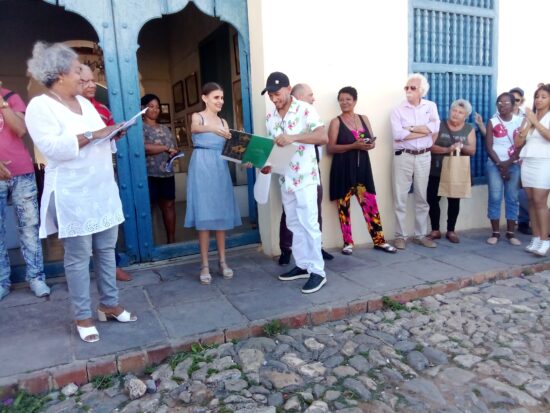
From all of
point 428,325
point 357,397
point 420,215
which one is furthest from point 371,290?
point 420,215

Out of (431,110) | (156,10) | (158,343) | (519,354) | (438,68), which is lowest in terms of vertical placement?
(519,354)

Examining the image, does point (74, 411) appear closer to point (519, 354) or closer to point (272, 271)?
point (272, 271)

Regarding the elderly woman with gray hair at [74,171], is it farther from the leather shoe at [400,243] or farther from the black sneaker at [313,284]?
the leather shoe at [400,243]

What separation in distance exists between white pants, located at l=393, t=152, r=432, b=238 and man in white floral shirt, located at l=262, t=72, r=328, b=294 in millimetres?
1700

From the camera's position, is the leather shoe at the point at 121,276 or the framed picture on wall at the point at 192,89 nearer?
the leather shoe at the point at 121,276

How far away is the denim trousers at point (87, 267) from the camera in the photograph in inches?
117

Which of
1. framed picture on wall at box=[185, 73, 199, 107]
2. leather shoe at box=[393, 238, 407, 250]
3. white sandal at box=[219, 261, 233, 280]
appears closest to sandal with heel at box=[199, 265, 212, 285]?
white sandal at box=[219, 261, 233, 280]

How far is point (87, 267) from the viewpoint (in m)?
3.04

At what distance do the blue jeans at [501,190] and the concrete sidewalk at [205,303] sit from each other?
0.60m

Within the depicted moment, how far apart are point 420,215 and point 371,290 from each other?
73.5 inches

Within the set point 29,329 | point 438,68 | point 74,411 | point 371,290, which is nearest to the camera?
point 74,411

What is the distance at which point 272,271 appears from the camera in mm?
4434

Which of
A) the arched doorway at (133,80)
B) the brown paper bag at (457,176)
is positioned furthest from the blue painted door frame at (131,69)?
the brown paper bag at (457,176)

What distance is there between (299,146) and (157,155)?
1.98 meters
